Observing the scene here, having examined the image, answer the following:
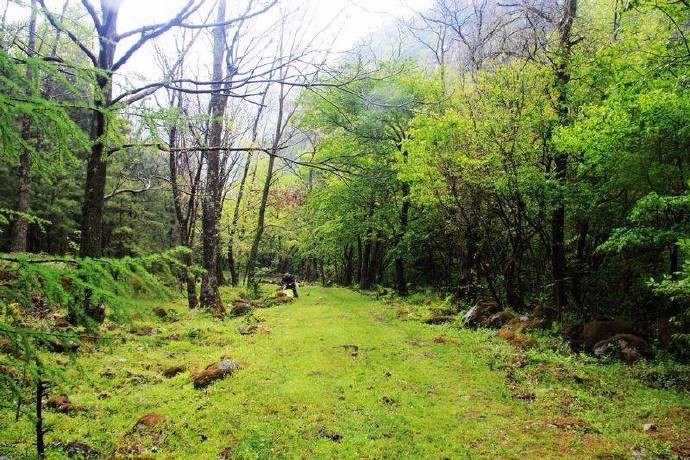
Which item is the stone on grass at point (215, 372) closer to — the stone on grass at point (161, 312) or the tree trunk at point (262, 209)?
the stone on grass at point (161, 312)

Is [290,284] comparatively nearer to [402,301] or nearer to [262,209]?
[262,209]

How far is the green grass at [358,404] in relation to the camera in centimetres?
583

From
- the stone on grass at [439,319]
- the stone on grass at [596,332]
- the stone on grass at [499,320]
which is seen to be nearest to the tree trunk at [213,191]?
the stone on grass at [439,319]

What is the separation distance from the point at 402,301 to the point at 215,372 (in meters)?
13.9

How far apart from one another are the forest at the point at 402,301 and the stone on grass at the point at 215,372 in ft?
0.16

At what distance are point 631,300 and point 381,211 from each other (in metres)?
13.6

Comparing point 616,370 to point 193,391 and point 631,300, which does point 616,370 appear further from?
point 193,391

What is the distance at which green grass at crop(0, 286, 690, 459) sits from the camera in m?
5.83

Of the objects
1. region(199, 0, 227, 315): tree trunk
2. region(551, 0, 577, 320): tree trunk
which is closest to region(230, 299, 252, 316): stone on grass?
region(199, 0, 227, 315): tree trunk

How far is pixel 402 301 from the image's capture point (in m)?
21.1

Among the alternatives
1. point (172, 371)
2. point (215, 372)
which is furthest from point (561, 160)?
point (172, 371)

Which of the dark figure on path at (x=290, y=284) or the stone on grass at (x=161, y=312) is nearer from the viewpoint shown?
the stone on grass at (x=161, y=312)

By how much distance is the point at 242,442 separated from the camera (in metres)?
5.92

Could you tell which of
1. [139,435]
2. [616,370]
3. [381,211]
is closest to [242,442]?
[139,435]
